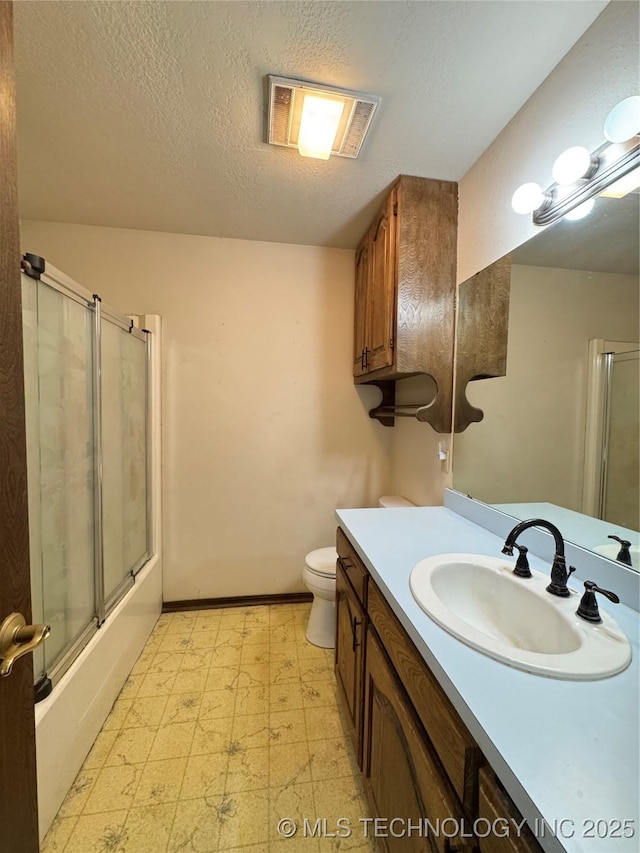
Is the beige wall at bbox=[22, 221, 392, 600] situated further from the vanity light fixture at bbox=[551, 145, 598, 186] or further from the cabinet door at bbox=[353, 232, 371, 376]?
the vanity light fixture at bbox=[551, 145, 598, 186]

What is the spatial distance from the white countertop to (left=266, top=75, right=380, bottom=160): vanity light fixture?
1.62 meters

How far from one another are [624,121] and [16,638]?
5.60ft

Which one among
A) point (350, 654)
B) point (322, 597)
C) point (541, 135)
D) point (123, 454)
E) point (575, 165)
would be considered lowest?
point (322, 597)

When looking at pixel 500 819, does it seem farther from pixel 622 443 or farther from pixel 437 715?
pixel 622 443

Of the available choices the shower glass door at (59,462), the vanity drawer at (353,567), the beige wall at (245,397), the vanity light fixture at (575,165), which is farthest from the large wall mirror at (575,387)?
the shower glass door at (59,462)

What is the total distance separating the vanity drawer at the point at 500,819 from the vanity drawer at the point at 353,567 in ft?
1.92

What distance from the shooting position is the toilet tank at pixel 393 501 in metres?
2.05

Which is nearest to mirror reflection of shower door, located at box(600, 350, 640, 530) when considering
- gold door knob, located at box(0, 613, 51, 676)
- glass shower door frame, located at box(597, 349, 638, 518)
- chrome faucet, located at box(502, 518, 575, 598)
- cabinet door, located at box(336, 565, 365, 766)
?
glass shower door frame, located at box(597, 349, 638, 518)

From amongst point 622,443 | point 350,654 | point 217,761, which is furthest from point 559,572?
point 217,761

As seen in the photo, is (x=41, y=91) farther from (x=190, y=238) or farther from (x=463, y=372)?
(x=463, y=372)

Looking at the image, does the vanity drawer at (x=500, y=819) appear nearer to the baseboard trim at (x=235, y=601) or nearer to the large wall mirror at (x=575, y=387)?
the large wall mirror at (x=575, y=387)

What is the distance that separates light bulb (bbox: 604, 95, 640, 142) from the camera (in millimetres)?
787

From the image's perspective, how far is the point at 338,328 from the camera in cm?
223

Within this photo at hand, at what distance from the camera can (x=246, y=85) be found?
1112mm
